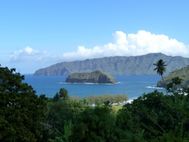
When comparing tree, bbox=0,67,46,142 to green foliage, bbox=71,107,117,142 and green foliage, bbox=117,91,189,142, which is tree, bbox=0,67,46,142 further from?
green foliage, bbox=117,91,189,142

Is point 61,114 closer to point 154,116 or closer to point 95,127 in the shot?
point 154,116

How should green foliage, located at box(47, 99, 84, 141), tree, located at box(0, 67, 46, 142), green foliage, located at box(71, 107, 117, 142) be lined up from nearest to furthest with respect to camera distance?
tree, located at box(0, 67, 46, 142) < green foliage, located at box(71, 107, 117, 142) < green foliage, located at box(47, 99, 84, 141)

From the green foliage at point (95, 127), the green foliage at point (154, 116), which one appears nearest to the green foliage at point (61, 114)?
the green foliage at point (154, 116)

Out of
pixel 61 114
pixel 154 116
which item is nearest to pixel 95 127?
pixel 154 116

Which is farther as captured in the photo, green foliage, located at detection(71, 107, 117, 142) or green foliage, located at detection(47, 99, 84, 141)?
green foliage, located at detection(47, 99, 84, 141)

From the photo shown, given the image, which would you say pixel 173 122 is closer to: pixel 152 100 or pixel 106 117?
pixel 152 100

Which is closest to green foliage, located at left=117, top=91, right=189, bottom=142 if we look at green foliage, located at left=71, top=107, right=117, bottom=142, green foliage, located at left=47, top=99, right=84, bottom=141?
green foliage, located at left=71, top=107, right=117, bottom=142

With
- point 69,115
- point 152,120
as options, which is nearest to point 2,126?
point 152,120

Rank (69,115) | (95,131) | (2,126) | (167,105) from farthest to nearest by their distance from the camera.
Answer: (69,115)
(167,105)
(95,131)
(2,126)

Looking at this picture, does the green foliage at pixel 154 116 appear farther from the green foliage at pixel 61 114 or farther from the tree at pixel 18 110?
the tree at pixel 18 110
